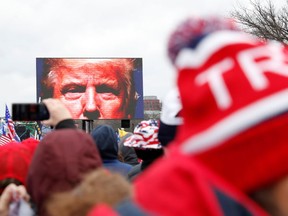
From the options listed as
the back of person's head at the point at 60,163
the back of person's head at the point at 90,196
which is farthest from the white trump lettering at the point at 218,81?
the back of person's head at the point at 60,163

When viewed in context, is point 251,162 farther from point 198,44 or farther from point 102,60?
point 102,60

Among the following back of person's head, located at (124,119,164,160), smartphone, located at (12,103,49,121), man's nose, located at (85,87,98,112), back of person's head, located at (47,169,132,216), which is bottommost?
man's nose, located at (85,87,98,112)

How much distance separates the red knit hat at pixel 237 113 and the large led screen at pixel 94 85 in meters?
31.9

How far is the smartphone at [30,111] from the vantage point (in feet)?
8.91

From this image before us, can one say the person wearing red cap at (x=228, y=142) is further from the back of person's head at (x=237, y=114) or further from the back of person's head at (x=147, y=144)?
the back of person's head at (x=147, y=144)

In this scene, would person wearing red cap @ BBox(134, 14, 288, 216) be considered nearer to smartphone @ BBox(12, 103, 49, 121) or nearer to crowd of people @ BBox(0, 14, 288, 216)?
crowd of people @ BBox(0, 14, 288, 216)

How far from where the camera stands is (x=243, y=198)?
0.95m

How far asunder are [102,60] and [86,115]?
4.11 m

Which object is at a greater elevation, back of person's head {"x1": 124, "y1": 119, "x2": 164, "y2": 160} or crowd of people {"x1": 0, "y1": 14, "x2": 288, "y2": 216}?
crowd of people {"x1": 0, "y1": 14, "x2": 288, "y2": 216}

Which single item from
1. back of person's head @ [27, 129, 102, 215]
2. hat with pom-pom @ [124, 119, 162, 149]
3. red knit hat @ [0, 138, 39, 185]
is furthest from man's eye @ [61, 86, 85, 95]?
back of person's head @ [27, 129, 102, 215]

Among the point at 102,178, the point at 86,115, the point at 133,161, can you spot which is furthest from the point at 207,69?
the point at 86,115

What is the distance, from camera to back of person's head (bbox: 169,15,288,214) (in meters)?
0.96

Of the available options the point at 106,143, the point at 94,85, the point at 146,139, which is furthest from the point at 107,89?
the point at 146,139

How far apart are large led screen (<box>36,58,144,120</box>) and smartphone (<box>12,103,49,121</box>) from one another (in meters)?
30.1
